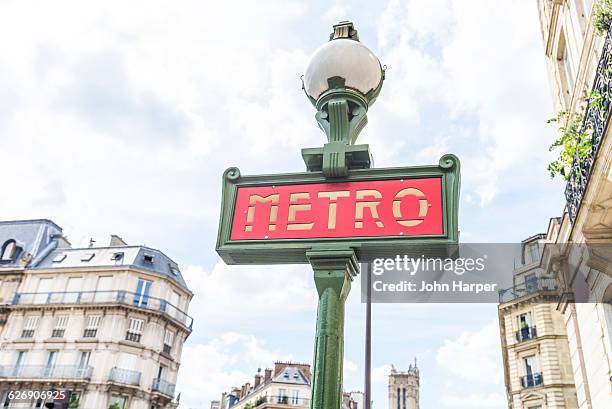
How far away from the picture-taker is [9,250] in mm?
41875

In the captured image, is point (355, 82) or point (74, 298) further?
point (74, 298)

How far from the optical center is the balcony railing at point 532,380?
1321 inches

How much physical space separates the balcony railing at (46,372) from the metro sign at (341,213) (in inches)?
1385

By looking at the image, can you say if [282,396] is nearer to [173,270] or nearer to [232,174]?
[173,270]

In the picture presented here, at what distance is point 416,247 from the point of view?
295cm

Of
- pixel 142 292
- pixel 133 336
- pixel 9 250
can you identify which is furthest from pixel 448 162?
pixel 9 250

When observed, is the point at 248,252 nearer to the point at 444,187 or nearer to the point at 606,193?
the point at 444,187

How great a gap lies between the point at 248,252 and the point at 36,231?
1783 inches

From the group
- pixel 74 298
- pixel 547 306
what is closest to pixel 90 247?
pixel 74 298

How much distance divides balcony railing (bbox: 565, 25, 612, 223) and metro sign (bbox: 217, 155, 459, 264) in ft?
17.0

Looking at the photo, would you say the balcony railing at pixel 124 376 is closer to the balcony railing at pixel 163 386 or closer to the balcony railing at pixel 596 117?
the balcony railing at pixel 163 386

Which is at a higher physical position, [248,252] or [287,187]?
[287,187]

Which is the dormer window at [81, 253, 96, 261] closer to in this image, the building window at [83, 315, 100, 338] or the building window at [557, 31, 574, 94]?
the building window at [83, 315, 100, 338]

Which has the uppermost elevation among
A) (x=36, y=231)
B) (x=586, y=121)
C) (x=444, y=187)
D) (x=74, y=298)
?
(x=36, y=231)
